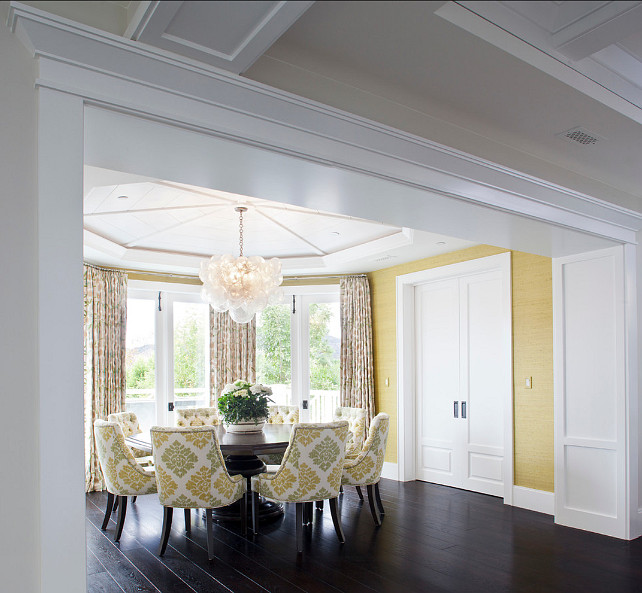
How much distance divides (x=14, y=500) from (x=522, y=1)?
8.53ft

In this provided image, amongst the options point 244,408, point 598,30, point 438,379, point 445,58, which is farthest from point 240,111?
point 438,379

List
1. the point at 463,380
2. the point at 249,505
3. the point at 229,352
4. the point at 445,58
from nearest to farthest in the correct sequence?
the point at 445,58, the point at 249,505, the point at 463,380, the point at 229,352

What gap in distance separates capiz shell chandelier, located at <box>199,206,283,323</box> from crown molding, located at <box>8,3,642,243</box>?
2473mm

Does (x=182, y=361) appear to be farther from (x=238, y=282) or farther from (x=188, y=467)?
(x=188, y=467)

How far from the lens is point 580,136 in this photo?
3426mm

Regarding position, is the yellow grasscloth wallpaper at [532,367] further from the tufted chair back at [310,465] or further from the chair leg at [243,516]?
the chair leg at [243,516]

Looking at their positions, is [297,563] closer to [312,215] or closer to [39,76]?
[312,215]

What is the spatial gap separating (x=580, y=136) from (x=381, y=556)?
10.5 feet

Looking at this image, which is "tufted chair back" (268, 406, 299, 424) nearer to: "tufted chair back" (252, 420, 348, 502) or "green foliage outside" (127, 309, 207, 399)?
"green foliage outside" (127, 309, 207, 399)

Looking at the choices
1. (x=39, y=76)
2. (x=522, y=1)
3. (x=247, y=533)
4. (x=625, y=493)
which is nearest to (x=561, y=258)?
(x=625, y=493)

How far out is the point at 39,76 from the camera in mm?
1924

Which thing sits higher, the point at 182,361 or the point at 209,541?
the point at 182,361

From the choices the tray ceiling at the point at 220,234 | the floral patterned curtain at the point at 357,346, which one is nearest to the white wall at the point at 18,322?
the tray ceiling at the point at 220,234

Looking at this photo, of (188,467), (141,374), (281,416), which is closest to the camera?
(188,467)
